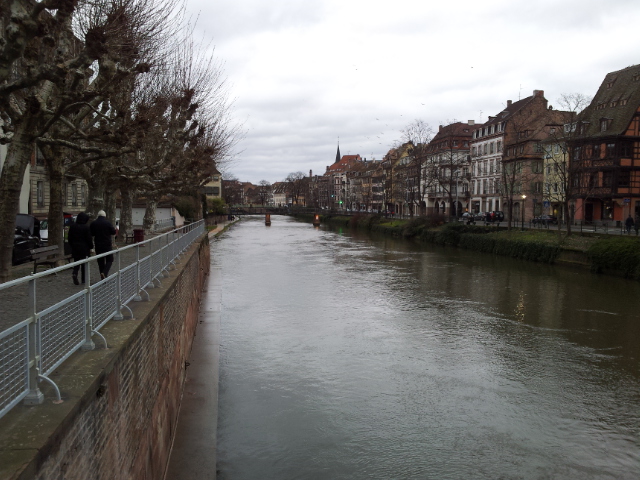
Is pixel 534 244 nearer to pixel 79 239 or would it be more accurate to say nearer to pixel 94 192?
pixel 94 192

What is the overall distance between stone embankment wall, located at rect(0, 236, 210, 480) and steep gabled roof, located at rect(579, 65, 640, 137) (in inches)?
1651

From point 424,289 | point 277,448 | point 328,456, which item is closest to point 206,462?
point 277,448

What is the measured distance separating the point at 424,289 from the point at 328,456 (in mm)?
15233

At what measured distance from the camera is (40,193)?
33.5 meters

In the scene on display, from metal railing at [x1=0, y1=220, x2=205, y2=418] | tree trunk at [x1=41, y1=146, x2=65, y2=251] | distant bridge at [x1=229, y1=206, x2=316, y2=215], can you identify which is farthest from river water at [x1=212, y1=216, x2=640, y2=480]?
distant bridge at [x1=229, y1=206, x2=316, y2=215]

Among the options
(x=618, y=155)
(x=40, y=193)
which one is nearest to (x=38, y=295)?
(x=40, y=193)

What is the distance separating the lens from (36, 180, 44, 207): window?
3319 centimetres

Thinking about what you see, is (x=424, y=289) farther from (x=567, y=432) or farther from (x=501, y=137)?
(x=501, y=137)

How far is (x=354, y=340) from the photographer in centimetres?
1492

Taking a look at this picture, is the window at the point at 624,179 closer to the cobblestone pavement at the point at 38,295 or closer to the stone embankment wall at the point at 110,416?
the stone embankment wall at the point at 110,416

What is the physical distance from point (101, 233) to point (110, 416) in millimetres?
6725

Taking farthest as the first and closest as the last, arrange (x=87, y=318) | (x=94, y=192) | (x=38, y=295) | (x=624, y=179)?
1. (x=624, y=179)
2. (x=94, y=192)
3. (x=87, y=318)
4. (x=38, y=295)

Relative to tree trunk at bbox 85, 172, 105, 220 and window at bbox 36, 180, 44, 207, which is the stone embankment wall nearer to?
tree trunk at bbox 85, 172, 105, 220

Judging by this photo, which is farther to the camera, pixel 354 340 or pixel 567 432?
pixel 354 340
